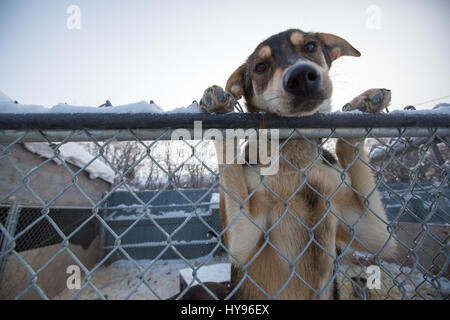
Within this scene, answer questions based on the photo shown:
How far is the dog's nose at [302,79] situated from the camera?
1.55 meters

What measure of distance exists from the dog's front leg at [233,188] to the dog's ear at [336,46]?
1.94 m

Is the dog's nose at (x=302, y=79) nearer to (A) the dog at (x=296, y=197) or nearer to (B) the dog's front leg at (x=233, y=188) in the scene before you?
(A) the dog at (x=296, y=197)

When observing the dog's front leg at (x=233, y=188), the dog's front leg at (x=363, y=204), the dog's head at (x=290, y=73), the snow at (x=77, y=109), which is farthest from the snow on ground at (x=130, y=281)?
the snow at (x=77, y=109)

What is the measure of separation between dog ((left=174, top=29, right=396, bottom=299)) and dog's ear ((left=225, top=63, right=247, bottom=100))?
33 centimetres

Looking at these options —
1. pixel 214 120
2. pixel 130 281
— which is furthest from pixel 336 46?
pixel 130 281

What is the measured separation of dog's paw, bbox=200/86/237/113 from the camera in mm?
1124

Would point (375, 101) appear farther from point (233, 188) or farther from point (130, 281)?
point (130, 281)

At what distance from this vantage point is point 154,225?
7.08 metres

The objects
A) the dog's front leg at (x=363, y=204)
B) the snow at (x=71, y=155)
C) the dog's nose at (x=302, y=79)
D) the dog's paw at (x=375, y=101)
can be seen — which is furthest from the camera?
the snow at (x=71, y=155)

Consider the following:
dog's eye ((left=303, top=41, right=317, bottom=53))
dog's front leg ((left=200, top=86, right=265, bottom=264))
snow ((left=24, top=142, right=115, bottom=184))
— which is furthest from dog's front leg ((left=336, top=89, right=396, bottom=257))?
snow ((left=24, top=142, right=115, bottom=184))
